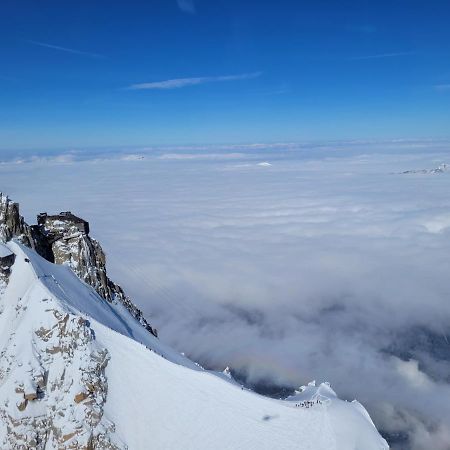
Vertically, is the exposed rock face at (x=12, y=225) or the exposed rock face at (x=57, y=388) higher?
the exposed rock face at (x=12, y=225)

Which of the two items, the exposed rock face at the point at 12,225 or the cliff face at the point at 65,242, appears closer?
the exposed rock face at the point at 12,225

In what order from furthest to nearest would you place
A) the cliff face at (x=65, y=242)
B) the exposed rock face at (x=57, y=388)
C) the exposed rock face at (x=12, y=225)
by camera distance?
the cliff face at (x=65, y=242) < the exposed rock face at (x=12, y=225) < the exposed rock face at (x=57, y=388)

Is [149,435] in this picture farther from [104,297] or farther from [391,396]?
[391,396]

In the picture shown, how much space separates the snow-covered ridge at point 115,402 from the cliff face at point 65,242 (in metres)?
13.6

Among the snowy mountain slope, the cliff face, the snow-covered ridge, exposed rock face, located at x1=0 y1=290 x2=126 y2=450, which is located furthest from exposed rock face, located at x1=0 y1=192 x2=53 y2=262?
exposed rock face, located at x1=0 y1=290 x2=126 y2=450

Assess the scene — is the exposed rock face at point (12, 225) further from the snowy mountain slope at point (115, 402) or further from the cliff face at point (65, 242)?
the snowy mountain slope at point (115, 402)

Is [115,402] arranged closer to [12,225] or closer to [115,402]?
[115,402]

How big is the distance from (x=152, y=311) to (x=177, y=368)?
107474mm

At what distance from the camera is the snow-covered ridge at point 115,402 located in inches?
1204

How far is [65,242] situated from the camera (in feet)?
186

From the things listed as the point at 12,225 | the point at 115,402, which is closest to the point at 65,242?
the point at 12,225

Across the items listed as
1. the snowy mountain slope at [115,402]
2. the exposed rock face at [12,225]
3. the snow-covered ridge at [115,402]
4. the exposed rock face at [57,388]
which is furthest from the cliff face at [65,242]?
the exposed rock face at [57,388]

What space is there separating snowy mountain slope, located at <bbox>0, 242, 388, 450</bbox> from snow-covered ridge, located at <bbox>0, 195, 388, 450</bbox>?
8 cm

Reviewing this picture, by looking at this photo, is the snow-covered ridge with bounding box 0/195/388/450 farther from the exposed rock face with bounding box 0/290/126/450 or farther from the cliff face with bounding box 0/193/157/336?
the cliff face with bounding box 0/193/157/336
